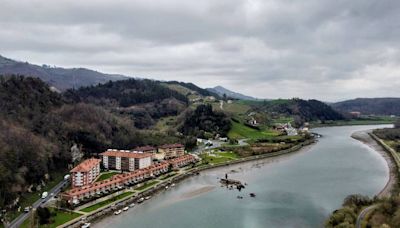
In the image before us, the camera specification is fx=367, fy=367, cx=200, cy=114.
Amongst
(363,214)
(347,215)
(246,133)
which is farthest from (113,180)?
(246,133)

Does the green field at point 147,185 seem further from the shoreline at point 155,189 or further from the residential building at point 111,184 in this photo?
the residential building at point 111,184

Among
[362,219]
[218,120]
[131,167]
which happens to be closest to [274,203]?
[362,219]

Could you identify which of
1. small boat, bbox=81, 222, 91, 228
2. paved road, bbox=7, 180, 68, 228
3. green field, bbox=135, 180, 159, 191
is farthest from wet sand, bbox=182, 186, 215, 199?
paved road, bbox=7, 180, 68, 228

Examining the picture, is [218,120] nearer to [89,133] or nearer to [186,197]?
[89,133]

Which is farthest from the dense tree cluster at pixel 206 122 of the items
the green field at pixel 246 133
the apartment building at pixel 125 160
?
the apartment building at pixel 125 160

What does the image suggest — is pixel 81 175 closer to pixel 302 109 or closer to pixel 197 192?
pixel 197 192

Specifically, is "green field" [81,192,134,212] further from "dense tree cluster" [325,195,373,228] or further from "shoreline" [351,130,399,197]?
"shoreline" [351,130,399,197]
